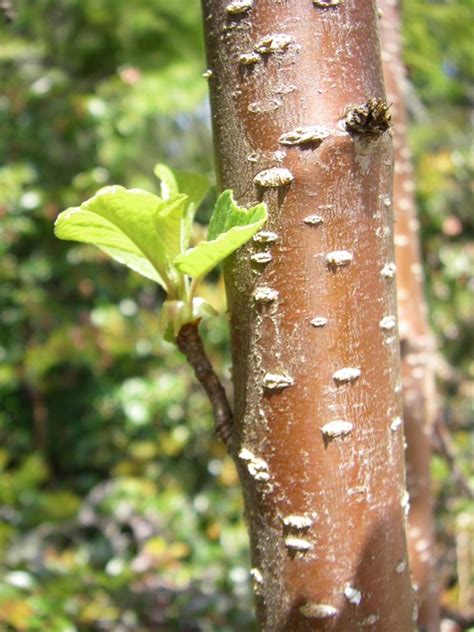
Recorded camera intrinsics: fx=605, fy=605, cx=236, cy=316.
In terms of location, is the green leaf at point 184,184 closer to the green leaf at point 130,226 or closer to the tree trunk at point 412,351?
the green leaf at point 130,226

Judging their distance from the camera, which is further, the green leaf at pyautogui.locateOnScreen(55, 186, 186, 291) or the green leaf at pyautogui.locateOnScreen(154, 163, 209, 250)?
the green leaf at pyautogui.locateOnScreen(154, 163, 209, 250)

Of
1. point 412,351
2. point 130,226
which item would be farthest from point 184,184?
point 412,351

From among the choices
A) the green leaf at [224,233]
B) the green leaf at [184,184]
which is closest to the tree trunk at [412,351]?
the green leaf at [184,184]

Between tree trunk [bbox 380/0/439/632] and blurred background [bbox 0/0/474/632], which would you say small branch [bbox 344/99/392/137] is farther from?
blurred background [bbox 0/0/474/632]

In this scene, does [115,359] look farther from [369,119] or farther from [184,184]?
[369,119]


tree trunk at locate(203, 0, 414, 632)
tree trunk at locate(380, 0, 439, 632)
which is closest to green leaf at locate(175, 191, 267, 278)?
tree trunk at locate(203, 0, 414, 632)

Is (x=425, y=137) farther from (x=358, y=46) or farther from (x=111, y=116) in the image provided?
(x=358, y=46)
